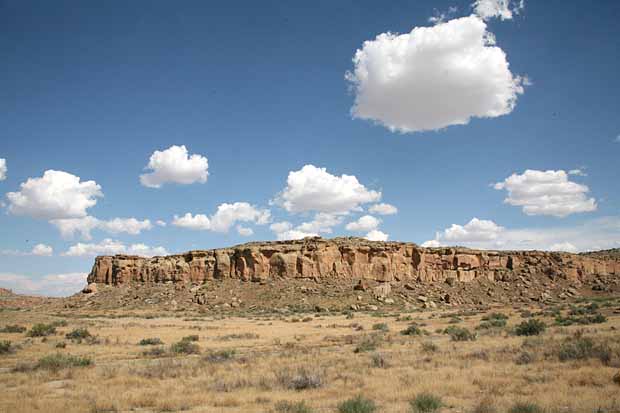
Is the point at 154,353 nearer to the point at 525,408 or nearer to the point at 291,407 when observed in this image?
the point at 291,407

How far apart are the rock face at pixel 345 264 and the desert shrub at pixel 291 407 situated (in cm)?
5595

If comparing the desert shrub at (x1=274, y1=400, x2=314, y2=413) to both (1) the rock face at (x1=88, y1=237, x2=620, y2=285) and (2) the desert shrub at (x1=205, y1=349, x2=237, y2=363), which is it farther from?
(1) the rock face at (x1=88, y1=237, x2=620, y2=285)

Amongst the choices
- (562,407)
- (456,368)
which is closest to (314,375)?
(456,368)

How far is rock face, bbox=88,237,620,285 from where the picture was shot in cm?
6706

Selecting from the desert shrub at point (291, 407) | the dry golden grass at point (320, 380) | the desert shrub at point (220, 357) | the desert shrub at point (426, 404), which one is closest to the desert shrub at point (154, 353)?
the dry golden grass at point (320, 380)

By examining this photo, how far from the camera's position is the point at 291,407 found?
31.1 ft

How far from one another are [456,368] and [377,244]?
5671cm

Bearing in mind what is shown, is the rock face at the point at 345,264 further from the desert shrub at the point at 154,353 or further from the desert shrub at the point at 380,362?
the desert shrub at the point at 380,362

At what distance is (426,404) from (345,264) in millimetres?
58560

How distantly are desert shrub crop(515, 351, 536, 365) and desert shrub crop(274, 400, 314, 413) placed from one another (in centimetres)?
842

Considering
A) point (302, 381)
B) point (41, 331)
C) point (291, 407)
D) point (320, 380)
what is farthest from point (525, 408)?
point (41, 331)

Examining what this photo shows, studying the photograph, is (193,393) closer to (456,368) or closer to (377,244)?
(456,368)

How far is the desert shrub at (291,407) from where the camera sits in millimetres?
9194

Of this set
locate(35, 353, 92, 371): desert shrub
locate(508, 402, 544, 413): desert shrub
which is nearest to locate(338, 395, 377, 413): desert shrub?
locate(508, 402, 544, 413): desert shrub
